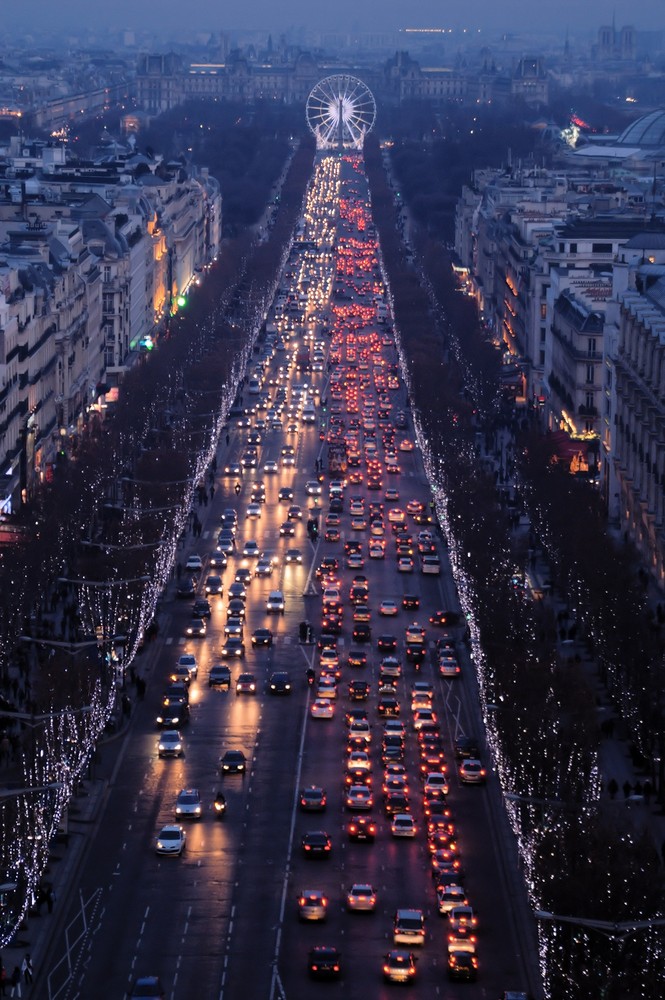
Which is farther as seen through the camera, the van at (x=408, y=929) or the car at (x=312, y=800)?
the car at (x=312, y=800)

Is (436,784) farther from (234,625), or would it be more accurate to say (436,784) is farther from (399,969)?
(234,625)

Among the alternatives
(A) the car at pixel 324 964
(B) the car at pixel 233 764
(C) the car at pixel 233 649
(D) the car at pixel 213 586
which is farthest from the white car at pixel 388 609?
(A) the car at pixel 324 964

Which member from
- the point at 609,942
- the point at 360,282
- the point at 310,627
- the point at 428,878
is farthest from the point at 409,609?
the point at 360,282

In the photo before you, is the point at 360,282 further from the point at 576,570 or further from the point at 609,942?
the point at 609,942

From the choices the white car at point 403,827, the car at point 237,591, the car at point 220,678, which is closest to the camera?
the white car at point 403,827

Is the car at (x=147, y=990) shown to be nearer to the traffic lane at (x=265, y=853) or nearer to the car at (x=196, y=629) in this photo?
the traffic lane at (x=265, y=853)

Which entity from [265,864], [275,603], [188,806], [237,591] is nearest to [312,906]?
[265,864]
